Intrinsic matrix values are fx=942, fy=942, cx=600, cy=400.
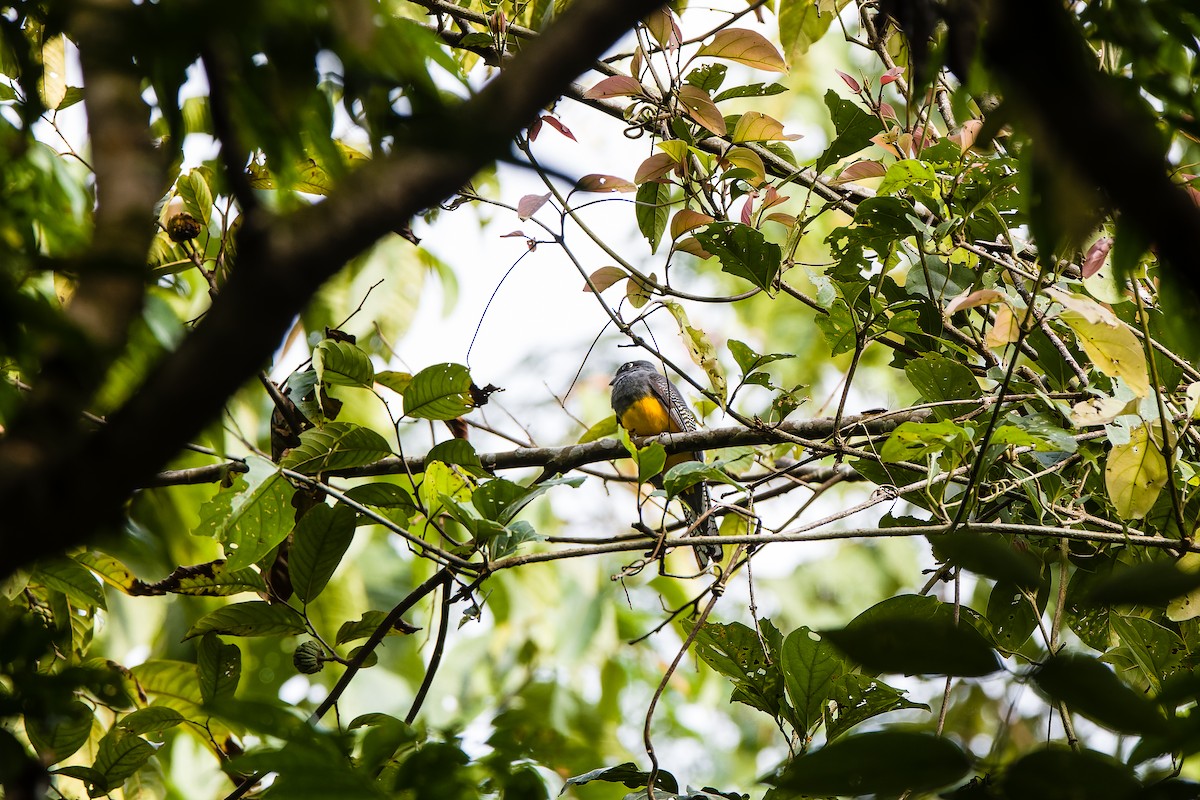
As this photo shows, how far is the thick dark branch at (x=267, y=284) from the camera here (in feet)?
1.75

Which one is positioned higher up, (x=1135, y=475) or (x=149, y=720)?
(x=1135, y=475)

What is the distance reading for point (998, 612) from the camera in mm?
1889

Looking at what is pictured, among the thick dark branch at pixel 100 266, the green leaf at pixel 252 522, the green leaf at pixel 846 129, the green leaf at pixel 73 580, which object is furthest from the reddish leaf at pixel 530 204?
the thick dark branch at pixel 100 266

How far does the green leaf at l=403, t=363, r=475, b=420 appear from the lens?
1.75 meters

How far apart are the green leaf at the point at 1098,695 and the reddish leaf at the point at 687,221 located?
4.87 ft

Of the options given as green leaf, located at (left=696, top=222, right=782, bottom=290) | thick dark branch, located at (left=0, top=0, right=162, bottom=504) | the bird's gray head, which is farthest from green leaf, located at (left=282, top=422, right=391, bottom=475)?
the bird's gray head

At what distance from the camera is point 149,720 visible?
165cm

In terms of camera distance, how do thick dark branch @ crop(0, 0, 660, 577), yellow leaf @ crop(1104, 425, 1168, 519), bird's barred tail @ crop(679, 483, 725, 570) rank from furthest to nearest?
bird's barred tail @ crop(679, 483, 725, 570), yellow leaf @ crop(1104, 425, 1168, 519), thick dark branch @ crop(0, 0, 660, 577)

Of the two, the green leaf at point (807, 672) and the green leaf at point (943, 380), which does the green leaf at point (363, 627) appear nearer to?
the green leaf at point (807, 672)

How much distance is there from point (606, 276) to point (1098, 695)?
162 cm

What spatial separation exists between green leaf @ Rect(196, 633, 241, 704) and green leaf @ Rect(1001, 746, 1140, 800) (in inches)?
54.5

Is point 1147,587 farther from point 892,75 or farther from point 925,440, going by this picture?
point 892,75

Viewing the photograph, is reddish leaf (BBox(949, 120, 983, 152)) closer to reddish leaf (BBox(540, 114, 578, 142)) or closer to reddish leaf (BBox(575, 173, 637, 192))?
reddish leaf (BBox(575, 173, 637, 192))

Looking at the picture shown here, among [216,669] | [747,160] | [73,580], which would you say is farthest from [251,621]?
[747,160]
